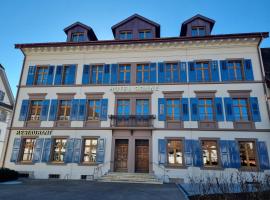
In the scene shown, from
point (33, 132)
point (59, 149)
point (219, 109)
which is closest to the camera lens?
point (219, 109)

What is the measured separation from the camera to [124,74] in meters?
17.4

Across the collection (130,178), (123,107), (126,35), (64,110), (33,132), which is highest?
(126,35)

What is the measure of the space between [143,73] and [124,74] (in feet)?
5.60

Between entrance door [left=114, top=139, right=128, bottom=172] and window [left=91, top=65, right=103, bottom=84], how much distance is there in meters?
5.63

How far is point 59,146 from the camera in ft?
53.1

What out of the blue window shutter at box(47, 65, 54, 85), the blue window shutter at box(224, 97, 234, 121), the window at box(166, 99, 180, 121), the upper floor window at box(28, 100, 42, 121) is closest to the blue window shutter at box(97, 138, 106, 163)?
the window at box(166, 99, 180, 121)

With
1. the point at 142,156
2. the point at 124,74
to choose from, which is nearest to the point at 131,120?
the point at 142,156

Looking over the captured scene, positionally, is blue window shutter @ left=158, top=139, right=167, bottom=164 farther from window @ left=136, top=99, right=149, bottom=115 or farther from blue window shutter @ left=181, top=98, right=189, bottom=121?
window @ left=136, top=99, right=149, bottom=115

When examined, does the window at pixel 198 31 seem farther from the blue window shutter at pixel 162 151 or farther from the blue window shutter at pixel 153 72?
the blue window shutter at pixel 162 151

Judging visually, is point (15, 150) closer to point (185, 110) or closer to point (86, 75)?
point (86, 75)

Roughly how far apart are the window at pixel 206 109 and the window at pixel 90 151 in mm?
8788

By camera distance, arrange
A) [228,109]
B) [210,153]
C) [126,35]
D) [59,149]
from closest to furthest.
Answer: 1. [210,153]
2. [228,109]
3. [59,149]
4. [126,35]

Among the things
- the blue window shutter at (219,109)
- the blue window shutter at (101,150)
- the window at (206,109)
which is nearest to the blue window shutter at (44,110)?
the blue window shutter at (101,150)

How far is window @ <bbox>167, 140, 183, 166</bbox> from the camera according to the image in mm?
14789
